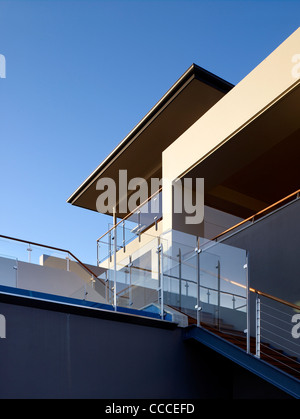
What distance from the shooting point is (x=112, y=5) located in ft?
35.0

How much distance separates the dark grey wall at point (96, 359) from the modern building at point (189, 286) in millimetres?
13

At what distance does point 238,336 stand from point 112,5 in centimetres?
774

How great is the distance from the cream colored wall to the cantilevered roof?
1113 millimetres

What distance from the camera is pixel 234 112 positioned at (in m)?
8.44

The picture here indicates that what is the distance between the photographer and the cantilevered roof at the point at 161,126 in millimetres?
10141

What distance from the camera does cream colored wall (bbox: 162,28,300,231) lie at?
7.54 meters

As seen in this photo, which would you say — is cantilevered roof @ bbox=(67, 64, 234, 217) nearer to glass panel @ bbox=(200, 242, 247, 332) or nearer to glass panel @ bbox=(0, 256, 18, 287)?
glass panel @ bbox=(200, 242, 247, 332)

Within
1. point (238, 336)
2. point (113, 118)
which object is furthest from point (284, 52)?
point (113, 118)

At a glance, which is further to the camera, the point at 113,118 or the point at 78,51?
the point at 113,118

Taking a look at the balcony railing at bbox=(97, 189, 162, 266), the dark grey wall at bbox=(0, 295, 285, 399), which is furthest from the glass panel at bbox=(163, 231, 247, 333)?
the balcony railing at bbox=(97, 189, 162, 266)

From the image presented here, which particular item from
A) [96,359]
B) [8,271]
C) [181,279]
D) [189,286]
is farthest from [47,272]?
[96,359]

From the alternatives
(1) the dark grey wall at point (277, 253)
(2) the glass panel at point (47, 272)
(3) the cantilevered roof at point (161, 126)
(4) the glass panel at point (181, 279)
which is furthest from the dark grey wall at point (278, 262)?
(3) the cantilevered roof at point (161, 126)

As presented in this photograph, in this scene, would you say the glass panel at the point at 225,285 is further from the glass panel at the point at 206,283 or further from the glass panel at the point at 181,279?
the glass panel at the point at 181,279
